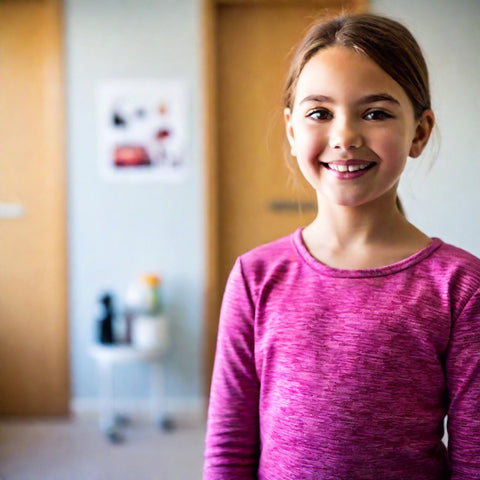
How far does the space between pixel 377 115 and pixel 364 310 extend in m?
0.20

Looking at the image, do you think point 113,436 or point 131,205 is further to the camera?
point 131,205

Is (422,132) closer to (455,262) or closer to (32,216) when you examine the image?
(455,262)

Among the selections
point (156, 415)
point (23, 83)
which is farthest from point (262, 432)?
point (23, 83)

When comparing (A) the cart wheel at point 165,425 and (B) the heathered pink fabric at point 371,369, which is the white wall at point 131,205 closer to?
(A) the cart wheel at point 165,425

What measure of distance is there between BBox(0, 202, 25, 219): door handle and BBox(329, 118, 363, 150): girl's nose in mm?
2383

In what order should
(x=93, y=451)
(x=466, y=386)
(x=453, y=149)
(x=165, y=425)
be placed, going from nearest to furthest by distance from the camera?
(x=466, y=386) → (x=453, y=149) → (x=93, y=451) → (x=165, y=425)

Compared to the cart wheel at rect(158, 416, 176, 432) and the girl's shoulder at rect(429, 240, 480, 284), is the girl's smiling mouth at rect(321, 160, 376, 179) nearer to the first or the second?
the girl's shoulder at rect(429, 240, 480, 284)

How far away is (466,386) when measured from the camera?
1.82ft

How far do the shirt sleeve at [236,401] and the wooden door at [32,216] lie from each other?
7.10 feet

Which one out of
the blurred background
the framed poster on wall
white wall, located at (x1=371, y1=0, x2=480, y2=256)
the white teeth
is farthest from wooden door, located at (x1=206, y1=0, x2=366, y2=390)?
the white teeth

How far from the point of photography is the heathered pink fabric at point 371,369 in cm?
56

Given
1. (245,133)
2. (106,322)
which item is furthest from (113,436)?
(245,133)

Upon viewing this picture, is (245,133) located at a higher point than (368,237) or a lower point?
higher

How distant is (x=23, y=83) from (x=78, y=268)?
0.92 metres
